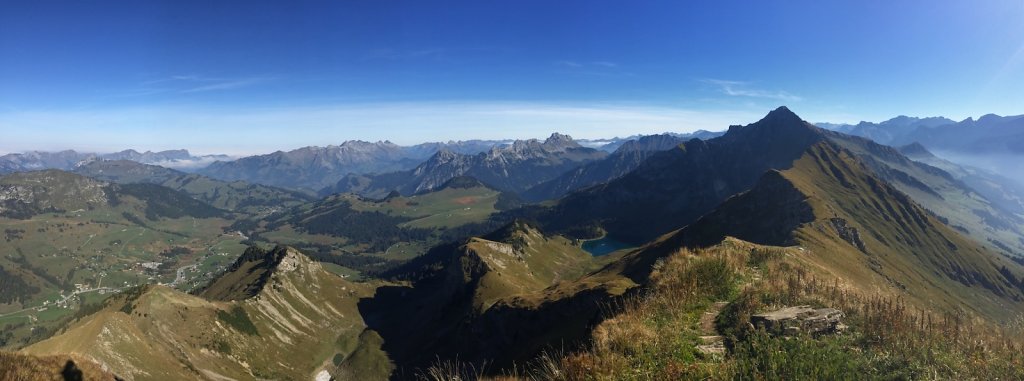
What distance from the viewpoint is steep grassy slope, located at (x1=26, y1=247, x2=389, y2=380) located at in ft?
335

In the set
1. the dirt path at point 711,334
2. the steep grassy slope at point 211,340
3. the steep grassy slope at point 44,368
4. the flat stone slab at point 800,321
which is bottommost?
the steep grassy slope at point 211,340

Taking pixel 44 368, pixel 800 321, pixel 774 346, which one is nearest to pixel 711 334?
pixel 774 346

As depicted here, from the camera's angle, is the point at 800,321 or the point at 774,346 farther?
the point at 800,321

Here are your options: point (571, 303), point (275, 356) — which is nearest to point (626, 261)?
point (571, 303)

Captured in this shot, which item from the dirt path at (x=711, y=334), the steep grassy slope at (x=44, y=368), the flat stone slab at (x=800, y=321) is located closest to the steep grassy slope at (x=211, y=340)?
the steep grassy slope at (x=44, y=368)

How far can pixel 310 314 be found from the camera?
19950 centimetres

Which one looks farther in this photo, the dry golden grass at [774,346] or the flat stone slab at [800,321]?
the flat stone slab at [800,321]

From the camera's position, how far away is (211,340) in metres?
144

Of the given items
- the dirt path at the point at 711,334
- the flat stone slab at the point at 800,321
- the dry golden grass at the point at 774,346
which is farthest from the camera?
the flat stone slab at the point at 800,321

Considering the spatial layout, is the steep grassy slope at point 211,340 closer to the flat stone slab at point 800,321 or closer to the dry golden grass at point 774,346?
the dry golden grass at point 774,346

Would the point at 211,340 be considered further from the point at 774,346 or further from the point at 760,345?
the point at 774,346

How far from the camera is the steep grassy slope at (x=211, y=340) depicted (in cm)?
10200

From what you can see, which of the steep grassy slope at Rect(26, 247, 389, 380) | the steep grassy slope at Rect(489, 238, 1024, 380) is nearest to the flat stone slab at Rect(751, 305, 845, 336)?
the steep grassy slope at Rect(489, 238, 1024, 380)

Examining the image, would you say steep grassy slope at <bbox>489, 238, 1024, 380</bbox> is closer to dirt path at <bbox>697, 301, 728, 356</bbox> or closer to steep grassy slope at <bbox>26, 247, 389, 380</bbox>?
dirt path at <bbox>697, 301, 728, 356</bbox>
